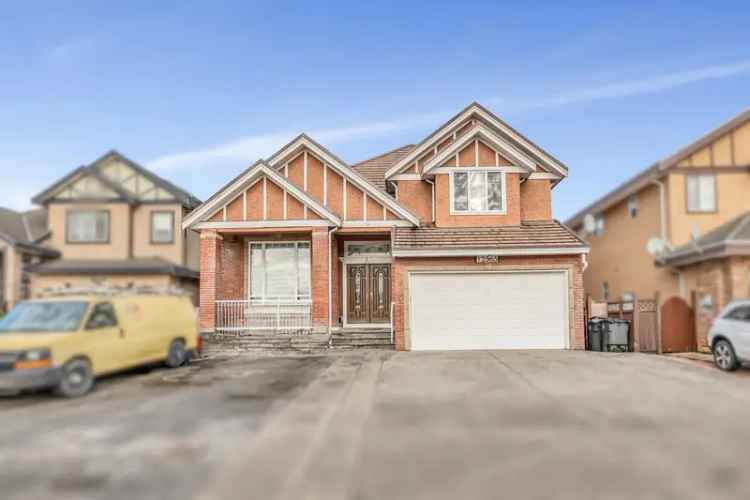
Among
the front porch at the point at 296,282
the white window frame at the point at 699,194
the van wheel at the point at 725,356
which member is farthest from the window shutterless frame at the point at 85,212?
the white window frame at the point at 699,194

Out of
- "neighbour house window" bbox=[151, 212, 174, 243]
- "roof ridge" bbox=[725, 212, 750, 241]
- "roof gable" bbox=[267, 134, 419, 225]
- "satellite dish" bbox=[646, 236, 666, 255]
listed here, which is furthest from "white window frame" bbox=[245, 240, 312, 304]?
"roof ridge" bbox=[725, 212, 750, 241]

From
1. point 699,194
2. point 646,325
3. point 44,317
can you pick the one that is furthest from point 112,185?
point 699,194

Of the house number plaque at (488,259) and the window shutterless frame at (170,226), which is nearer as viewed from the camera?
the window shutterless frame at (170,226)

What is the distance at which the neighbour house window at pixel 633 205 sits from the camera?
65.7 feet

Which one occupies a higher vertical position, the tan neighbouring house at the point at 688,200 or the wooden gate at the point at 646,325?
the tan neighbouring house at the point at 688,200

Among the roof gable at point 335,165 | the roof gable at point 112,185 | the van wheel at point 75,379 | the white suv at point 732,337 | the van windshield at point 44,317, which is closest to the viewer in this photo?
the roof gable at point 112,185

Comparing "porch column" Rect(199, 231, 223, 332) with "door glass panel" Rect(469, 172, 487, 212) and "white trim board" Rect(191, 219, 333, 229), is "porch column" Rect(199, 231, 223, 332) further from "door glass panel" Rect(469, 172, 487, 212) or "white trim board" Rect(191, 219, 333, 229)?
"door glass panel" Rect(469, 172, 487, 212)

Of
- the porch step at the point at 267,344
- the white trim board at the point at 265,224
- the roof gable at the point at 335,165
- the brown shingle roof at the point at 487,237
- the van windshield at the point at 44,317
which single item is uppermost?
the roof gable at the point at 335,165

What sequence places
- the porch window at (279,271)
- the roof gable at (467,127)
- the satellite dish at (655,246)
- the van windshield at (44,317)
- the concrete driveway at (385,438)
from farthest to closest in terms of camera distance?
the roof gable at (467,127) → the porch window at (279,271) → the satellite dish at (655,246) → the van windshield at (44,317) → the concrete driveway at (385,438)

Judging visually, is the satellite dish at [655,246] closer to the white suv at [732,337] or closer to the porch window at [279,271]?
the white suv at [732,337]

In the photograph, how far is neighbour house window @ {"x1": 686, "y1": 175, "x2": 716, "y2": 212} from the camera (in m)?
17.1

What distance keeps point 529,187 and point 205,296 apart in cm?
1114

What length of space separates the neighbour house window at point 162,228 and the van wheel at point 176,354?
12.4 feet

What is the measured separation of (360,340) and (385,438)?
33.5 ft
